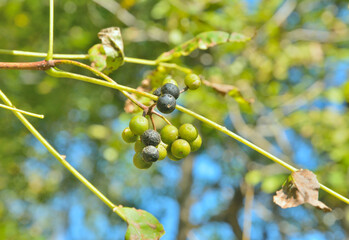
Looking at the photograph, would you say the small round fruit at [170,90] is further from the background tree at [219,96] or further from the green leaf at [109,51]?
the background tree at [219,96]

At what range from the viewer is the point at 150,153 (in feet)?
3.45

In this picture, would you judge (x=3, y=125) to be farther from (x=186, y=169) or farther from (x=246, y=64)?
(x=246, y=64)

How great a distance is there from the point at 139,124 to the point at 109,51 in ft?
1.17

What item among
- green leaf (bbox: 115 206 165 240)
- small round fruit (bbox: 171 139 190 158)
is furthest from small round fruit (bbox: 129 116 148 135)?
green leaf (bbox: 115 206 165 240)

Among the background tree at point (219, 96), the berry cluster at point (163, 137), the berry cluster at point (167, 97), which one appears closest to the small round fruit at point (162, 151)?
the berry cluster at point (163, 137)

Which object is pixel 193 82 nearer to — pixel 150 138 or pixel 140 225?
pixel 150 138

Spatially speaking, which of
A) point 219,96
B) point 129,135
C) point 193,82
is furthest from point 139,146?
point 219,96

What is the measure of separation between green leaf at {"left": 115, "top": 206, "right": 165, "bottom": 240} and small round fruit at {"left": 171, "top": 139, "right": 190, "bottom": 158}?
0.21 m

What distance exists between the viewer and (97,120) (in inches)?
245

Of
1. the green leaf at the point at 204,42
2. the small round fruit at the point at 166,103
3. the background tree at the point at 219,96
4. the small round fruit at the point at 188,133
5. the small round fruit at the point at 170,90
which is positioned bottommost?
the background tree at the point at 219,96

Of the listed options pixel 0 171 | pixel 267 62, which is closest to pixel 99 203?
pixel 0 171

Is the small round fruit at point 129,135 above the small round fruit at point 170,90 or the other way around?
the other way around

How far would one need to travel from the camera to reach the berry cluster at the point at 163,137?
3.37 ft

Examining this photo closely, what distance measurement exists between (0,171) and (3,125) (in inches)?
38.1
